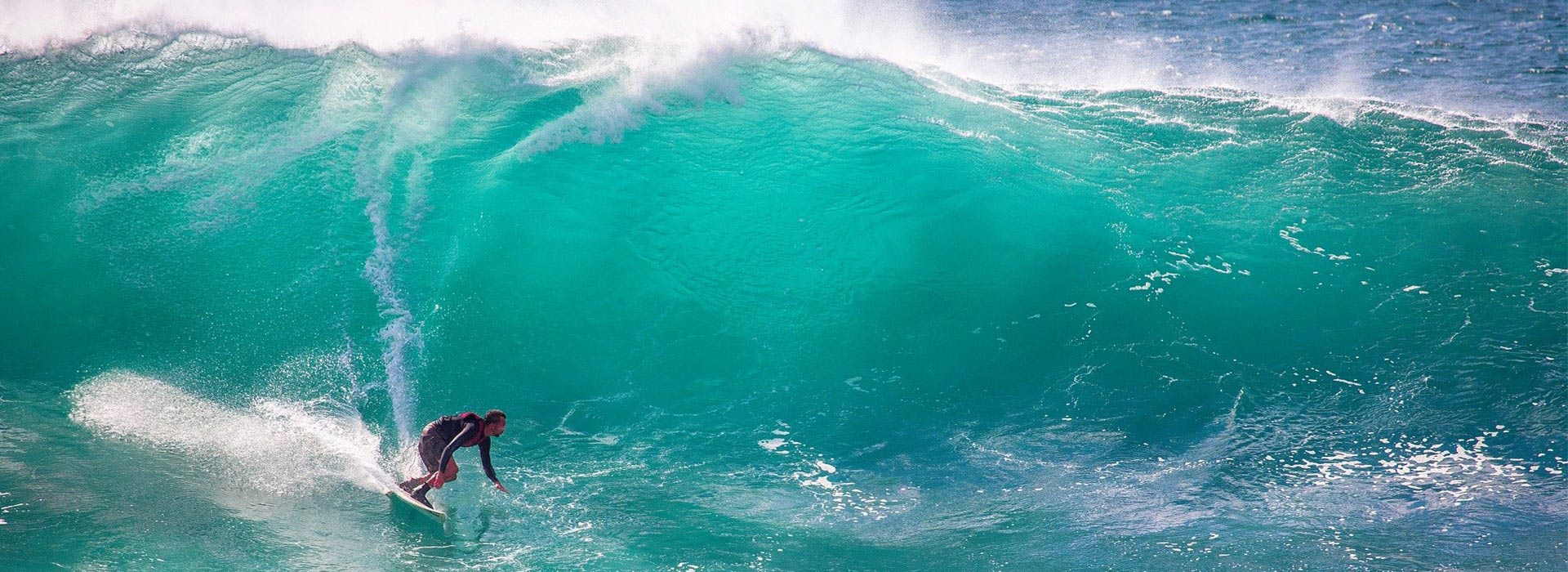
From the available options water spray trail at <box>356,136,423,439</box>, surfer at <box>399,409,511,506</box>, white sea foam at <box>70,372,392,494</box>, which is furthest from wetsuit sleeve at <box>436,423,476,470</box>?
water spray trail at <box>356,136,423,439</box>

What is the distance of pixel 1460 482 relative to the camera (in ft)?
24.3

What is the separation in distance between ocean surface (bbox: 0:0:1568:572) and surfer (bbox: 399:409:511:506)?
0.31m

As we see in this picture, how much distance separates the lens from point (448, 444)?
6594mm

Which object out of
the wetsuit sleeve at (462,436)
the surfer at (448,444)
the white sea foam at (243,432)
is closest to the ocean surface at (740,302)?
the white sea foam at (243,432)

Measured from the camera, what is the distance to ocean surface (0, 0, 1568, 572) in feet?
22.4

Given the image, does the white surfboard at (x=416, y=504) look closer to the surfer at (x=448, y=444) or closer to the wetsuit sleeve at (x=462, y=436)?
the surfer at (x=448, y=444)

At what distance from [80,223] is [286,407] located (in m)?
3.73

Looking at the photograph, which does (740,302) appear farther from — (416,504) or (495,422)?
(416,504)

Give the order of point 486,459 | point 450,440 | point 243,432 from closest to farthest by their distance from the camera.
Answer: point 486,459 < point 450,440 < point 243,432

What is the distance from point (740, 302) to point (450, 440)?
3383 mm

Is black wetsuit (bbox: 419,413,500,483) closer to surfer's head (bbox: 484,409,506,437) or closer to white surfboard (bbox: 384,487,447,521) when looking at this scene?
surfer's head (bbox: 484,409,506,437)

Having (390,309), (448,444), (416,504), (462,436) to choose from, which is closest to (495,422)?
(462,436)

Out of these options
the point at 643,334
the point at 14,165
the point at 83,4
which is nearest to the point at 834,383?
the point at 643,334

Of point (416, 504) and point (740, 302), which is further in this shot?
point (740, 302)
